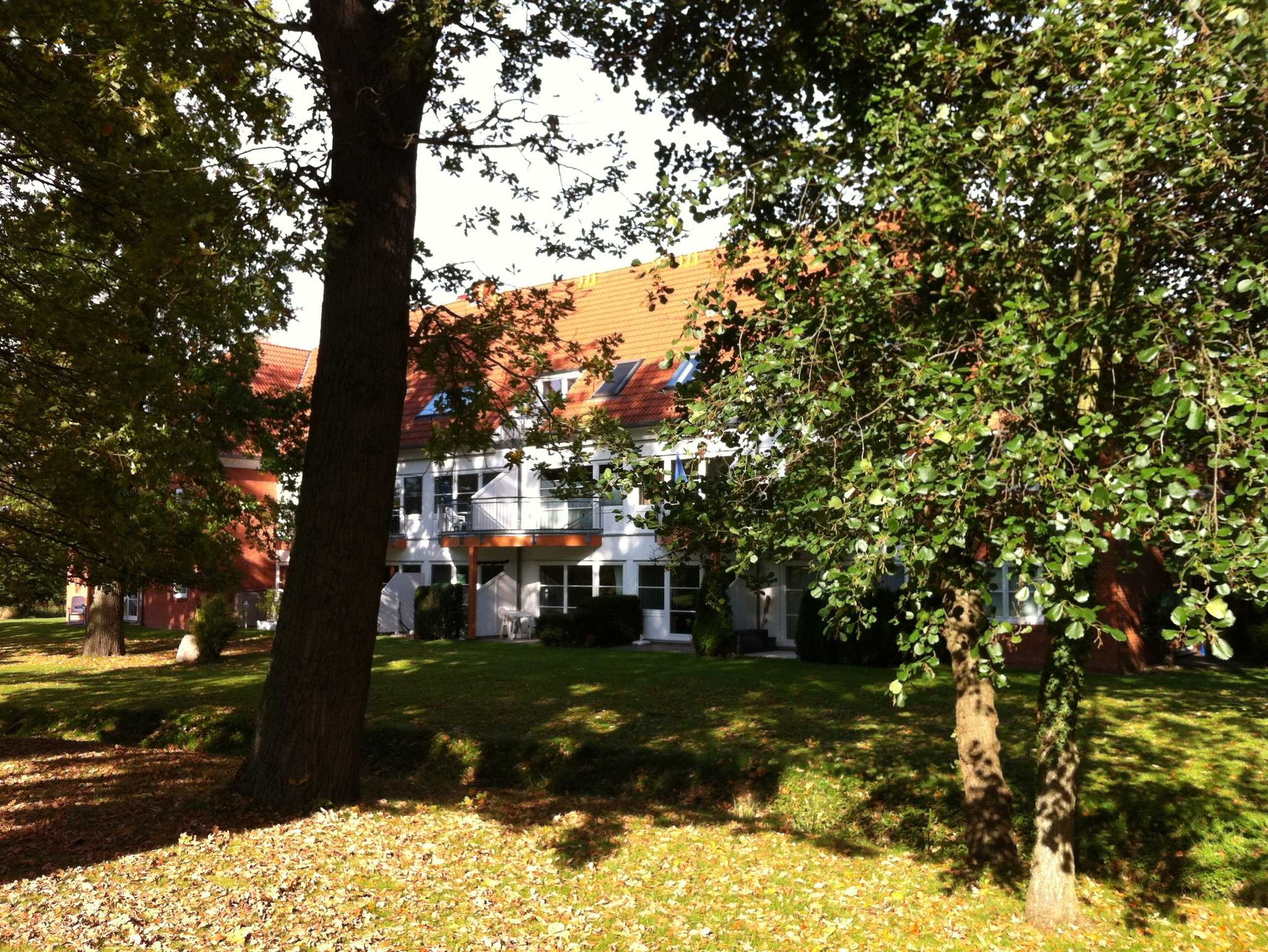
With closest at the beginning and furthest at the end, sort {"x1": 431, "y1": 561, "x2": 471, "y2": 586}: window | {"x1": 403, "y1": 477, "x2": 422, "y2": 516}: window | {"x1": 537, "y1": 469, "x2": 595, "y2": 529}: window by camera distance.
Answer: {"x1": 537, "y1": 469, "x2": 595, "y2": 529}: window
{"x1": 431, "y1": 561, "x2": 471, "y2": 586}: window
{"x1": 403, "y1": 477, "x2": 422, "y2": 516}: window

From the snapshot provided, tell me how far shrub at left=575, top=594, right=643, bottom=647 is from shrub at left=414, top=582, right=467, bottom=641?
4.22m

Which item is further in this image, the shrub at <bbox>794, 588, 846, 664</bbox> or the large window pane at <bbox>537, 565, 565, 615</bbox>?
the large window pane at <bbox>537, 565, 565, 615</bbox>

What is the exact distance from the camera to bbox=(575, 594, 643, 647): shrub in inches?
957

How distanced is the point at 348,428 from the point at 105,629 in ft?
60.1

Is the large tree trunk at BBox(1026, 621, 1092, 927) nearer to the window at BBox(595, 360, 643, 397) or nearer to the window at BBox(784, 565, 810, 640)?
the window at BBox(784, 565, 810, 640)

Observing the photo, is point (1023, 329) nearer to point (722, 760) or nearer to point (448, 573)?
point (722, 760)

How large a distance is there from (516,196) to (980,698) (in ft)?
23.8

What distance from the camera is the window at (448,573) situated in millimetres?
30734

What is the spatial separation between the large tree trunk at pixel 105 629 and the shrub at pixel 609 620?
10.6 metres

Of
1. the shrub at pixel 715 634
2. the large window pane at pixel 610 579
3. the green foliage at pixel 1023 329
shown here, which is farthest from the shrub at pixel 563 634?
the green foliage at pixel 1023 329

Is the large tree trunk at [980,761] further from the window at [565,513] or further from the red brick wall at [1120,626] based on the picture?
the window at [565,513]

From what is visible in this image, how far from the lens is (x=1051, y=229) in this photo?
17.1 feet

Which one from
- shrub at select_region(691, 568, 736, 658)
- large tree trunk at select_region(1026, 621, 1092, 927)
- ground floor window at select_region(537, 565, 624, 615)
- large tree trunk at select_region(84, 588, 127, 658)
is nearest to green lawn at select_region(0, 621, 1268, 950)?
large tree trunk at select_region(1026, 621, 1092, 927)

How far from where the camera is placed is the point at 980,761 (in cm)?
810
